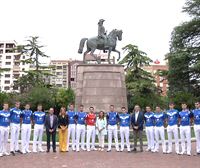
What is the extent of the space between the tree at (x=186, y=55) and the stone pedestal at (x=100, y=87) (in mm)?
16860

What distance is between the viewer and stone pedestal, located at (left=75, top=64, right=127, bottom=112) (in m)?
21.3

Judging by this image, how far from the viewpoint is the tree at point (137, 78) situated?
4338cm

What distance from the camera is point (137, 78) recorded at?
45094 mm

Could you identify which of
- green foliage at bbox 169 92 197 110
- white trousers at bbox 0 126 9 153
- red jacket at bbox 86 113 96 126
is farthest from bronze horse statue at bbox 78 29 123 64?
green foliage at bbox 169 92 197 110

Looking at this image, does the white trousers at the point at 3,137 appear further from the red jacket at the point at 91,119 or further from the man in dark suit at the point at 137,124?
the man in dark suit at the point at 137,124

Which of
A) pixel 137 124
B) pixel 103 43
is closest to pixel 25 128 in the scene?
pixel 137 124

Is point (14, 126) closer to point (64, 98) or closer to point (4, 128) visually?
point (4, 128)

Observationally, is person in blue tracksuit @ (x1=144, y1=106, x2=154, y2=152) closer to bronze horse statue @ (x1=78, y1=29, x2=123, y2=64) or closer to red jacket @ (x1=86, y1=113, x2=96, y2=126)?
red jacket @ (x1=86, y1=113, x2=96, y2=126)

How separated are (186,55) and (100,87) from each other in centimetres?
1828

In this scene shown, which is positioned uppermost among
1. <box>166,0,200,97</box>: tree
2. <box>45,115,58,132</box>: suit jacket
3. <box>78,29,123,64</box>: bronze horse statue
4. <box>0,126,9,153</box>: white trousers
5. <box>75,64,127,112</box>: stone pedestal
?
<box>166,0,200,97</box>: tree

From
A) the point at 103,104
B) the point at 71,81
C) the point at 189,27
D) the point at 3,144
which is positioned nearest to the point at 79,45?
the point at 103,104

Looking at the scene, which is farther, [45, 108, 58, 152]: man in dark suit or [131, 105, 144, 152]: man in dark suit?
[131, 105, 144, 152]: man in dark suit

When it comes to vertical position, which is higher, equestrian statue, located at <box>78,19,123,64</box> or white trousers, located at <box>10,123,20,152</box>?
equestrian statue, located at <box>78,19,123,64</box>

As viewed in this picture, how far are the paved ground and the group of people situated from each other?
0.86 metres
